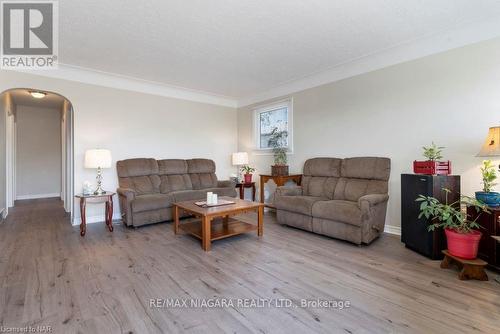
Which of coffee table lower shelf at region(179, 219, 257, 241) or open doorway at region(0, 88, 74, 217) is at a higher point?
open doorway at region(0, 88, 74, 217)

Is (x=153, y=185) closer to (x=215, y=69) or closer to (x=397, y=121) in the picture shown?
(x=215, y=69)

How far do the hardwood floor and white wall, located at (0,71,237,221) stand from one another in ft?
5.53

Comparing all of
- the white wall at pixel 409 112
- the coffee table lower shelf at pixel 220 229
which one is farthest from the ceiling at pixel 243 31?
the coffee table lower shelf at pixel 220 229

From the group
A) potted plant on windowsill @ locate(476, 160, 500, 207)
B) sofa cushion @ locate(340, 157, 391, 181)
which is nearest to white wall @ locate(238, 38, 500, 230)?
sofa cushion @ locate(340, 157, 391, 181)

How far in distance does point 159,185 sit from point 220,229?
183cm

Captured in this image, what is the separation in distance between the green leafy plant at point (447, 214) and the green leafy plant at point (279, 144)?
263 centimetres

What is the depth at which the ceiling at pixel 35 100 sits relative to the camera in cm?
527

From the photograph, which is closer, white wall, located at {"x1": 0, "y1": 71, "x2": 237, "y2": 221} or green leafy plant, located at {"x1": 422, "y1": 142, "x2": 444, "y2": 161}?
green leafy plant, located at {"x1": 422, "y1": 142, "x2": 444, "y2": 161}

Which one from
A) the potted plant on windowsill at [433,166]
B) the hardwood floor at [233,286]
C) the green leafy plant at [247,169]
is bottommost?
the hardwood floor at [233,286]

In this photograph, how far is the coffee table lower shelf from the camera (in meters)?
3.07

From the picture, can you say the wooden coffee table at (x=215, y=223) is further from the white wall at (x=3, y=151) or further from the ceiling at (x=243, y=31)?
the white wall at (x=3, y=151)

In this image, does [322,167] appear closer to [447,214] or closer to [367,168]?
[367,168]

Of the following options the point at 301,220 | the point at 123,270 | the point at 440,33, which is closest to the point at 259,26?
the point at 440,33

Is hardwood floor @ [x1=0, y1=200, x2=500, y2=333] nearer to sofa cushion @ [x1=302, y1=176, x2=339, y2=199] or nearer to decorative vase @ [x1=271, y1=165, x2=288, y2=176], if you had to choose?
sofa cushion @ [x1=302, y1=176, x2=339, y2=199]
